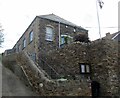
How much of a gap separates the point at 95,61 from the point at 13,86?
6817mm

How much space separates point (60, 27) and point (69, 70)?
31.6 ft

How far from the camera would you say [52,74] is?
16.4 m

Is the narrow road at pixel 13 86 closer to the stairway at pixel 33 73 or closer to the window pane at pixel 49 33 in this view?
the stairway at pixel 33 73

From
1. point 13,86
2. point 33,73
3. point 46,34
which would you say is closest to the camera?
point 13,86

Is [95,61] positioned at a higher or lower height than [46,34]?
lower

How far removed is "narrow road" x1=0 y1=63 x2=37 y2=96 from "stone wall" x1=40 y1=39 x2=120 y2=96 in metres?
3.71

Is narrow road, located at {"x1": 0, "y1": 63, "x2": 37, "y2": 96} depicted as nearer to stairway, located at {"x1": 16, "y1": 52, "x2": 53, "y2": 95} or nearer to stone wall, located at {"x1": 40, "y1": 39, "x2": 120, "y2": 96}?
stairway, located at {"x1": 16, "y1": 52, "x2": 53, "y2": 95}

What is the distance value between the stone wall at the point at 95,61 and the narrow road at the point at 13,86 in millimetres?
3713

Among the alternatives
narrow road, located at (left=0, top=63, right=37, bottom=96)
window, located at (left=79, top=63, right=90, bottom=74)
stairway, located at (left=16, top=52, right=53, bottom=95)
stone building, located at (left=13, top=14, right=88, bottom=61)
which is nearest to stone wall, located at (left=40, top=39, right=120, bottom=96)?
window, located at (left=79, top=63, right=90, bottom=74)

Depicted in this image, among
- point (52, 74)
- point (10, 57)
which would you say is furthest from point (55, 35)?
point (52, 74)

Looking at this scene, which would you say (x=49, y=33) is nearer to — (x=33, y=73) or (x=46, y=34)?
(x=46, y=34)

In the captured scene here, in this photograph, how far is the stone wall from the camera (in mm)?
16859

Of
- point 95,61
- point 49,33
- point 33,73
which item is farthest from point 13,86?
point 49,33

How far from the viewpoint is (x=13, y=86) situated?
14055mm
